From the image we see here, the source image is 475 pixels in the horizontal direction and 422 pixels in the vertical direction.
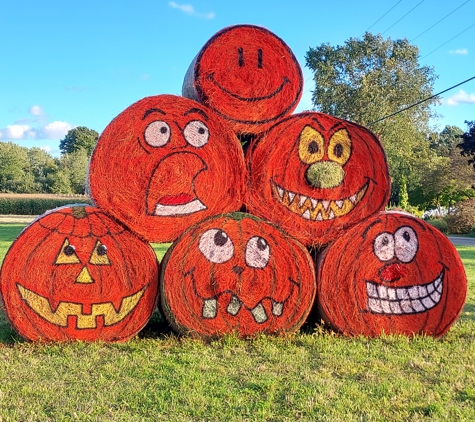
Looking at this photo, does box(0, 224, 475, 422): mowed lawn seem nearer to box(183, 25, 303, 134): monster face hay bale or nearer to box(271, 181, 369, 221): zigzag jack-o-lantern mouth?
box(271, 181, 369, 221): zigzag jack-o-lantern mouth

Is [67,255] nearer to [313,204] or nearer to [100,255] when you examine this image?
[100,255]

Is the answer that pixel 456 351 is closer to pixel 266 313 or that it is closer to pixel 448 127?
pixel 266 313

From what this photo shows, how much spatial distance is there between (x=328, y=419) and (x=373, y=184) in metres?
2.69

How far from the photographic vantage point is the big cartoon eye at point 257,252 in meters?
4.93

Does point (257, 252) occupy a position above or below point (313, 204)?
below

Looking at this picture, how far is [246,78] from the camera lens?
16.8 feet

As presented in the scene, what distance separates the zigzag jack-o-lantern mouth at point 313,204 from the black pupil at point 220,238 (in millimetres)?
638

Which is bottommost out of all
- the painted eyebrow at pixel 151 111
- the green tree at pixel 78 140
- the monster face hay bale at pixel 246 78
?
the painted eyebrow at pixel 151 111

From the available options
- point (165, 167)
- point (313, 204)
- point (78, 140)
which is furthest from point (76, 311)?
point (78, 140)

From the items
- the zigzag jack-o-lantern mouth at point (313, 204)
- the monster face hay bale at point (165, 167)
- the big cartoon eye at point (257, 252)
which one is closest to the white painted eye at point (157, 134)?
the monster face hay bale at point (165, 167)

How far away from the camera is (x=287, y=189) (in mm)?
5113

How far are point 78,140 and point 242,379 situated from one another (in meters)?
91.6

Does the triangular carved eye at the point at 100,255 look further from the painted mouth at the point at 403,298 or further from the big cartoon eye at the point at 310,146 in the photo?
the painted mouth at the point at 403,298

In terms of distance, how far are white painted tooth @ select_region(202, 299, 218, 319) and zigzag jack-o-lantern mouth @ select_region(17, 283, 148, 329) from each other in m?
0.64
